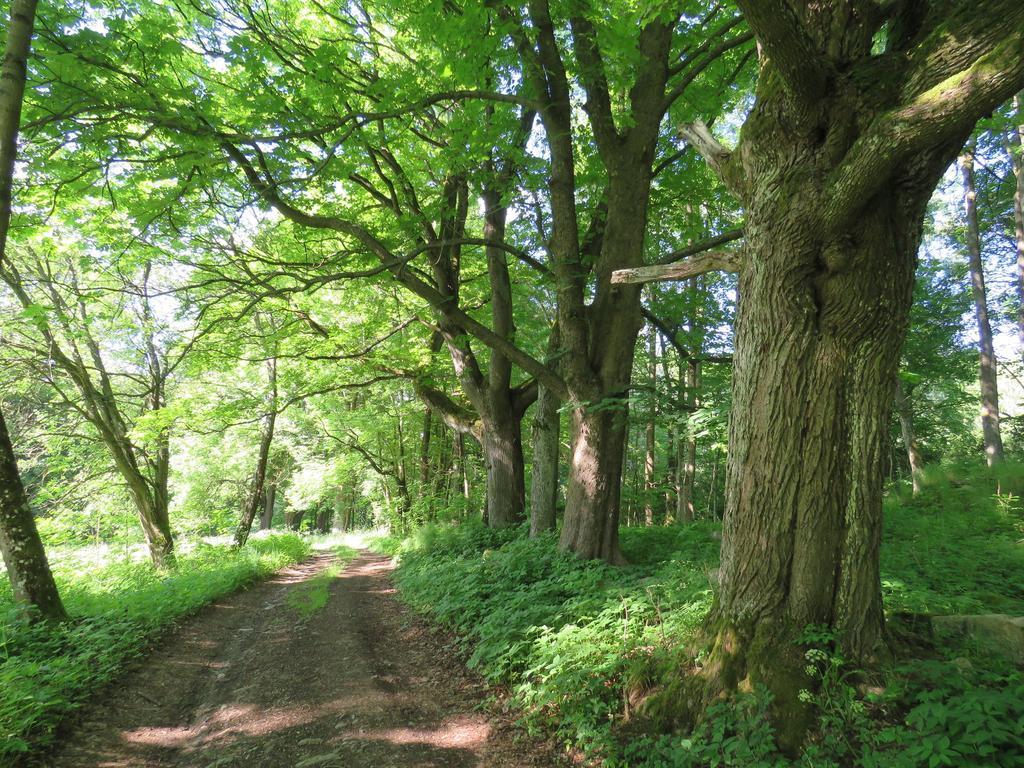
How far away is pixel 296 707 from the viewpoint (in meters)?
4.39

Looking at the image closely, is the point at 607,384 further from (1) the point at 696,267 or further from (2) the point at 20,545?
(2) the point at 20,545

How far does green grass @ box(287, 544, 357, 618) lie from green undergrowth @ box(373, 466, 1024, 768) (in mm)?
1657

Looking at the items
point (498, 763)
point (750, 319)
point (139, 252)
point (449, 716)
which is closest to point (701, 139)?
point (750, 319)

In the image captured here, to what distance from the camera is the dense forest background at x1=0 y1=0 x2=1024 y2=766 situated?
299cm

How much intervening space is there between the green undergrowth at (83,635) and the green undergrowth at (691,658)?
3293 millimetres

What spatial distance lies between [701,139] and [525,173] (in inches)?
163

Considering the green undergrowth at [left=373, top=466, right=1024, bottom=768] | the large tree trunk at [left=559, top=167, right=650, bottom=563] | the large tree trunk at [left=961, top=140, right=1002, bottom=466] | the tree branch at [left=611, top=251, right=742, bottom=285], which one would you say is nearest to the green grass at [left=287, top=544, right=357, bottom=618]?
the green undergrowth at [left=373, top=466, right=1024, bottom=768]

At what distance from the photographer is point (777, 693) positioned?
3008mm

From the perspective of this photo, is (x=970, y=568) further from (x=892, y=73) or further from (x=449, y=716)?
(x=449, y=716)

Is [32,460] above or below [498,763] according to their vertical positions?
above

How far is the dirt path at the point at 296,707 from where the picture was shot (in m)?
3.65

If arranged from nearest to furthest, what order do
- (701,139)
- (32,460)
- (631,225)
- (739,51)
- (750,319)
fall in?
1. (750,319)
2. (701,139)
3. (631,225)
4. (739,51)
5. (32,460)

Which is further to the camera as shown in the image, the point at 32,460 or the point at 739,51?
the point at 32,460

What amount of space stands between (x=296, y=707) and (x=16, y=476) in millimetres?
3542
